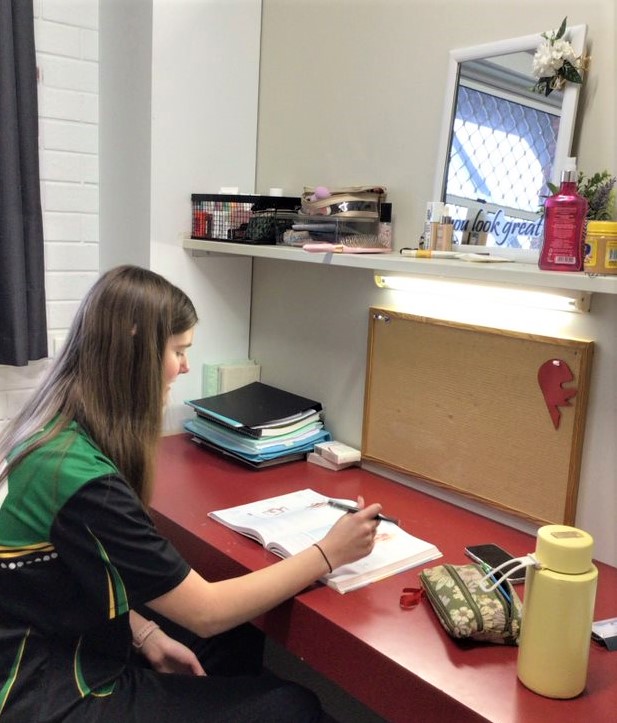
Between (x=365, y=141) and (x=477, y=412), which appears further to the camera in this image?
(x=365, y=141)

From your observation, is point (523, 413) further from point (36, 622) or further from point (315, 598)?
point (36, 622)

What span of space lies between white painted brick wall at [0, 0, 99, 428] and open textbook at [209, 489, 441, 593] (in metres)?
0.91

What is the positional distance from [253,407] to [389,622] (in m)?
0.93

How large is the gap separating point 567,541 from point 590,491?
0.50m

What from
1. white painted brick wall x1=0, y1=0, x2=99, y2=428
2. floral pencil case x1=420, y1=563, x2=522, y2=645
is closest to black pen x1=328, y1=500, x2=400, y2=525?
floral pencil case x1=420, y1=563, x2=522, y2=645

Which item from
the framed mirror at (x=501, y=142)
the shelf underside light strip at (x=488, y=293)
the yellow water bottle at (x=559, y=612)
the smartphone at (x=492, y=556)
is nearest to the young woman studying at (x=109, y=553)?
the smartphone at (x=492, y=556)

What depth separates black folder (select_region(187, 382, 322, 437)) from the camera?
200 cm

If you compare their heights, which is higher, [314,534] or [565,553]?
[565,553]

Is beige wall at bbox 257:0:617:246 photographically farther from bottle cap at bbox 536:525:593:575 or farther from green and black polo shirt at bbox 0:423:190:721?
green and black polo shirt at bbox 0:423:190:721

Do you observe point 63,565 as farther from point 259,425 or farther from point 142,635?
point 259,425

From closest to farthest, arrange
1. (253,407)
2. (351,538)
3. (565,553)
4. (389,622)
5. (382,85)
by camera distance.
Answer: (565,553) < (389,622) < (351,538) < (382,85) < (253,407)

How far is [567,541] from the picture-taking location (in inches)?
41.6

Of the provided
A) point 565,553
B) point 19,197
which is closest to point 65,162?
point 19,197

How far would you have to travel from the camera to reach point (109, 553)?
116cm
